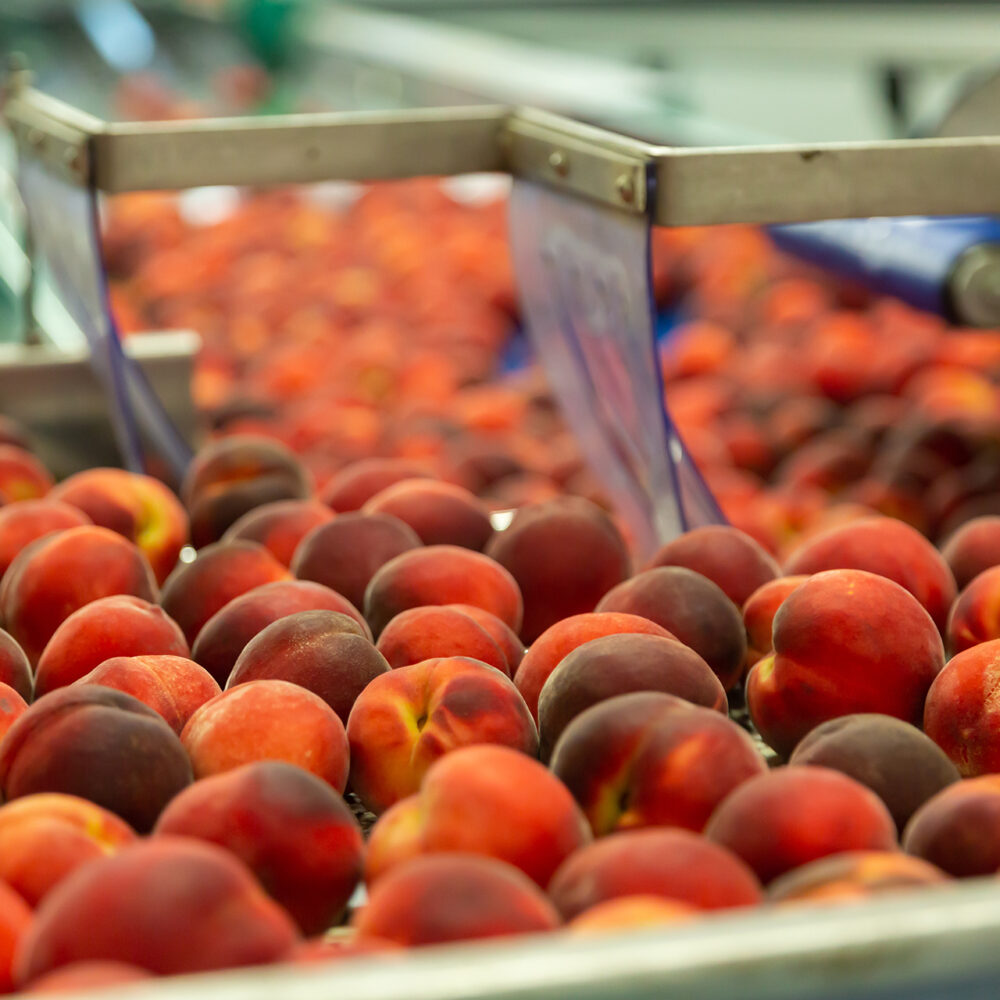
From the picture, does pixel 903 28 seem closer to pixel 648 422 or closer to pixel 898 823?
pixel 648 422

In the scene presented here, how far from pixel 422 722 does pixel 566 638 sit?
124 mm

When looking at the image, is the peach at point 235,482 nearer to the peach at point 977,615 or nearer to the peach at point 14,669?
the peach at point 14,669

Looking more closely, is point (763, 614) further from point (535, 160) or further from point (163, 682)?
point (535, 160)

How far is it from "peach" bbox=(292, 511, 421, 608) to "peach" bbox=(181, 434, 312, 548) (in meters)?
0.20

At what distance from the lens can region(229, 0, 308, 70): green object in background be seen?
4.56 meters

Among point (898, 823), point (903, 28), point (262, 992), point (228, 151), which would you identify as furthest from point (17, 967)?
point (903, 28)

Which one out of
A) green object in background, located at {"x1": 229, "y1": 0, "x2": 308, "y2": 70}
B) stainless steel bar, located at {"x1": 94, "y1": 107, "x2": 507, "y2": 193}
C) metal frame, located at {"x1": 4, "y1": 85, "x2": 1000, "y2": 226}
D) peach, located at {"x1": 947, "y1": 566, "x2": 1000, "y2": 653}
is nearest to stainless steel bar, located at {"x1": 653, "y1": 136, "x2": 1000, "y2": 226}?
metal frame, located at {"x1": 4, "y1": 85, "x2": 1000, "y2": 226}

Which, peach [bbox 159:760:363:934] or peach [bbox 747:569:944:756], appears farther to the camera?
peach [bbox 747:569:944:756]

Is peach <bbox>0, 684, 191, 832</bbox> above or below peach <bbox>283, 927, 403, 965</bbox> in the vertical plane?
below

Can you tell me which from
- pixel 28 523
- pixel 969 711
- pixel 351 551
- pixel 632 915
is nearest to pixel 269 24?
pixel 28 523

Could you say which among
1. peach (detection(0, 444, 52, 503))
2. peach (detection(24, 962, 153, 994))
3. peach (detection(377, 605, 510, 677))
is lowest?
peach (detection(0, 444, 52, 503))

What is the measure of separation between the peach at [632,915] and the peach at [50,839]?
0.70 ft

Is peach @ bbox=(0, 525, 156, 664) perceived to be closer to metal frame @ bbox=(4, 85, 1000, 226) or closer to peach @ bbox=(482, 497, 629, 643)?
peach @ bbox=(482, 497, 629, 643)

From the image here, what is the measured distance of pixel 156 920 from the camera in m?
0.51
